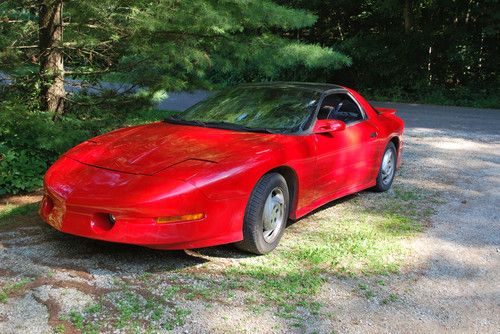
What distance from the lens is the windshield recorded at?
490cm

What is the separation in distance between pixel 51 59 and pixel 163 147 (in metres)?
3.38

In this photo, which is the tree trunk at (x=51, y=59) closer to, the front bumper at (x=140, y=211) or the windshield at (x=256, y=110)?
the windshield at (x=256, y=110)

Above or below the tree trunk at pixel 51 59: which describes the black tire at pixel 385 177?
below

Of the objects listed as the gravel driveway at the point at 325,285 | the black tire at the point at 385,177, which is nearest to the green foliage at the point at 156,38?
the black tire at the point at 385,177

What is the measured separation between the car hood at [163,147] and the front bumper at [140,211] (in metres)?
0.19

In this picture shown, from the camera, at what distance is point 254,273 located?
3865 mm

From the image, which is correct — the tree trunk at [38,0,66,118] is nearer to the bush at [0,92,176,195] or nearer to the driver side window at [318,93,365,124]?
the bush at [0,92,176,195]

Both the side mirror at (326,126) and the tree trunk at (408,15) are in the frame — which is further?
the tree trunk at (408,15)

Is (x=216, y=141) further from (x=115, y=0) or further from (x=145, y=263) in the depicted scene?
(x=115, y=0)

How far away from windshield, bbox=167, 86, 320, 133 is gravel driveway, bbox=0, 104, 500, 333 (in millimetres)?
1096

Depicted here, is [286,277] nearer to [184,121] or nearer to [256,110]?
[256,110]

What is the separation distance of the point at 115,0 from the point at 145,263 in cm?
379

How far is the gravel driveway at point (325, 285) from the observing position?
317 centimetres

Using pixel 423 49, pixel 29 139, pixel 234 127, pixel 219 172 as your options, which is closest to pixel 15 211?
pixel 29 139
